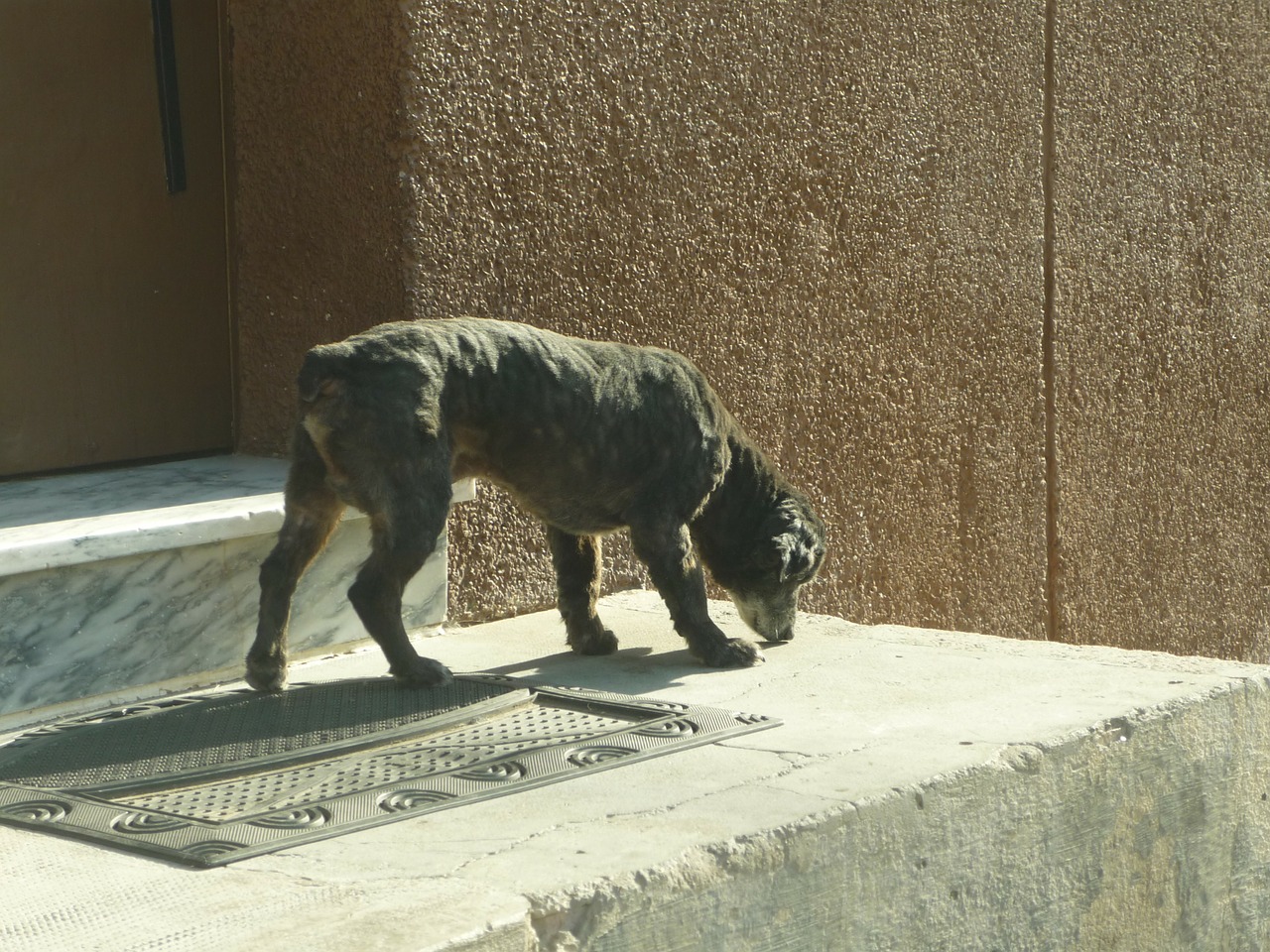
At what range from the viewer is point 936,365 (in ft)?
21.7

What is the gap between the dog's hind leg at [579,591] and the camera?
4391 mm

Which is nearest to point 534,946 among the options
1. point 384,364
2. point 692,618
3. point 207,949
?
point 207,949

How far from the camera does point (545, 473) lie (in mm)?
4031

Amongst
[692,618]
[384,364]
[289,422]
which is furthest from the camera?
[289,422]

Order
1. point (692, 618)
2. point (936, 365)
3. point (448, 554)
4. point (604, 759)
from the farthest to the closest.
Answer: point (936, 365), point (448, 554), point (692, 618), point (604, 759)

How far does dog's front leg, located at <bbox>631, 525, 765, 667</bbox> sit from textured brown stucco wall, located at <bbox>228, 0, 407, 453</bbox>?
3.57ft

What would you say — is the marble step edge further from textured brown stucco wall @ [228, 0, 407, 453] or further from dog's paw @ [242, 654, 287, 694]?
textured brown stucco wall @ [228, 0, 407, 453]

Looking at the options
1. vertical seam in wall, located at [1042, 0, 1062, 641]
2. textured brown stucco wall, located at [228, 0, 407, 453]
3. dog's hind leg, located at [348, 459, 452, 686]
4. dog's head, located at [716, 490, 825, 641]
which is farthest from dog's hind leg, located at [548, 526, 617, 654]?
vertical seam in wall, located at [1042, 0, 1062, 641]

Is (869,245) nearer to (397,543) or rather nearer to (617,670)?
(617,670)

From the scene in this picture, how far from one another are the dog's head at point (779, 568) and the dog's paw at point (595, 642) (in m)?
0.38

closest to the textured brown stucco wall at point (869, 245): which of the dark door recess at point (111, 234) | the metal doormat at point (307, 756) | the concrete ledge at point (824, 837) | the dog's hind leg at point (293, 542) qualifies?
the dark door recess at point (111, 234)

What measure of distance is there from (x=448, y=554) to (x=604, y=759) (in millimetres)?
1486

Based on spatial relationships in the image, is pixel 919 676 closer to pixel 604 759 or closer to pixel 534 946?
pixel 604 759

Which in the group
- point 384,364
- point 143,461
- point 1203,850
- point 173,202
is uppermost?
point 173,202
